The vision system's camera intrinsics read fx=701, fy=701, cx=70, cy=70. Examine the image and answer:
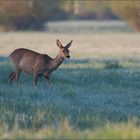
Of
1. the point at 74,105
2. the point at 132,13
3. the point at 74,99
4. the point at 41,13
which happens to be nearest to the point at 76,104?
the point at 74,105

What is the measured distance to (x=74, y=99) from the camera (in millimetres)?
14398

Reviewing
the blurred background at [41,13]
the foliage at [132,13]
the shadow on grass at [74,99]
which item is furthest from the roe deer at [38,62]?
the foliage at [132,13]

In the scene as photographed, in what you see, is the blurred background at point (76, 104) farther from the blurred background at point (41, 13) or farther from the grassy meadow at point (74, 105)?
the blurred background at point (41, 13)

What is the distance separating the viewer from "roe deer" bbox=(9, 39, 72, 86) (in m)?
16.5

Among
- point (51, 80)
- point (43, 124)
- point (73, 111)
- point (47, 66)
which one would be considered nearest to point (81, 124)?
point (43, 124)

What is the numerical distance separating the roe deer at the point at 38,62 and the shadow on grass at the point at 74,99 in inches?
13.4

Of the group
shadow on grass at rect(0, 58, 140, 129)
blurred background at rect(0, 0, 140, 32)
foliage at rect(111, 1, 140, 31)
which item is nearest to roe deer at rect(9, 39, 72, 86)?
shadow on grass at rect(0, 58, 140, 129)

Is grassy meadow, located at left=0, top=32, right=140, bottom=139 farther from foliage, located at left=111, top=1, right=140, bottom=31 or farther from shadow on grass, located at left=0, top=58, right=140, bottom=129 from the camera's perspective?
foliage, located at left=111, top=1, right=140, bottom=31

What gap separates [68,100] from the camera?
1412 cm

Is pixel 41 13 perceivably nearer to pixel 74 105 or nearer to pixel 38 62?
pixel 38 62

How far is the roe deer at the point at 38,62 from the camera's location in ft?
54.0

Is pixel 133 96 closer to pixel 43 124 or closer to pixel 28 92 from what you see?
pixel 28 92

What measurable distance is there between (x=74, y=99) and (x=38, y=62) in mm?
2562

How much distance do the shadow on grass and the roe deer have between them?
1.12 ft
